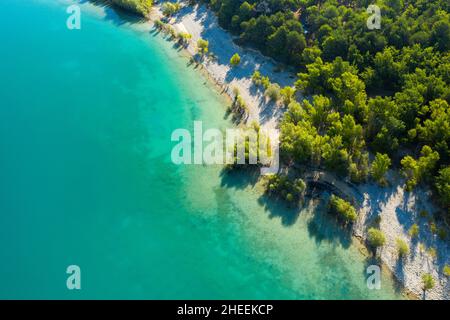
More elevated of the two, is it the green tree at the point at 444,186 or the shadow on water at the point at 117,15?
the shadow on water at the point at 117,15

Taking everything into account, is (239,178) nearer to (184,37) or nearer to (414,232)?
(414,232)

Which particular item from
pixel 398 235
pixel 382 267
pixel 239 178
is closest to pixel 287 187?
pixel 239 178

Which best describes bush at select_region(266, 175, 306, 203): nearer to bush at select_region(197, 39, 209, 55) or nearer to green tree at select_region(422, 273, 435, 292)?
green tree at select_region(422, 273, 435, 292)

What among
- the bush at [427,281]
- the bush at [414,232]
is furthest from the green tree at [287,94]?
the bush at [427,281]

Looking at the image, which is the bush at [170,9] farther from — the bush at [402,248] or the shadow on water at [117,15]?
the bush at [402,248]

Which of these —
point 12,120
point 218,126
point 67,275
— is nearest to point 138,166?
point 218,126

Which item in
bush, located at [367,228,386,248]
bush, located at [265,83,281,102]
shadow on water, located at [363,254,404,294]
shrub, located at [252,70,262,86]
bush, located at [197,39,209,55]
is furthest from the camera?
bush, located at [197,39,209,55]

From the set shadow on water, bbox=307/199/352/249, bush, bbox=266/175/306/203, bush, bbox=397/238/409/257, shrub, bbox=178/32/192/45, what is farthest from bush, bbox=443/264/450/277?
shrub, bbox=178/32/192/45
